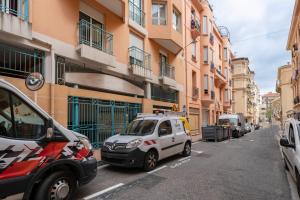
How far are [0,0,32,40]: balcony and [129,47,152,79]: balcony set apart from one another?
6.37 metres

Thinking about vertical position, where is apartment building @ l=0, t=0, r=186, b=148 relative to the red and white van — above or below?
above

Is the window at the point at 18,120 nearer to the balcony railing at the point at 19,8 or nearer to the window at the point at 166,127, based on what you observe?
the window at the point at 166,127

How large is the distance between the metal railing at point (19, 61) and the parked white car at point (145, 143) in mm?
4028

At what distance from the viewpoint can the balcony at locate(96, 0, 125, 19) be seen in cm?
1215

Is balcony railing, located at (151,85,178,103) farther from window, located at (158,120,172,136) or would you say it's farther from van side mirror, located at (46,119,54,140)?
van side mirror, located at (46,119,54,140)

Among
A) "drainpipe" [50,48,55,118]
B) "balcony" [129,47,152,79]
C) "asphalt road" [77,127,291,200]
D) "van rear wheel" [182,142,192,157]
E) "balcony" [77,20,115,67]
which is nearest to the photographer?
"asphalt road" [77,127,291,200]

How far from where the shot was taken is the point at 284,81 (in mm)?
46031

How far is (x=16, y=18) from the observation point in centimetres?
812

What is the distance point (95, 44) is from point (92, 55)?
1.40 metres

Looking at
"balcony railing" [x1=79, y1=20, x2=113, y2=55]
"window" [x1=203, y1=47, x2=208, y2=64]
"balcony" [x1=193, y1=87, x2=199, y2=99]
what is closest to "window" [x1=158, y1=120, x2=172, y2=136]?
"balcony railing" [x1=79, y1=20, x2=113, y2=55]

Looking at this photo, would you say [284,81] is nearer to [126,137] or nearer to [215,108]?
[215,108]

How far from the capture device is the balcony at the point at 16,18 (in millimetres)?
7792

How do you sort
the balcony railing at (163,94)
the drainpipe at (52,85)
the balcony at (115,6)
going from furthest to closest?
the balcony railing at (163,94) < the balcony at (115,6) < the drainpipe at (52,85)

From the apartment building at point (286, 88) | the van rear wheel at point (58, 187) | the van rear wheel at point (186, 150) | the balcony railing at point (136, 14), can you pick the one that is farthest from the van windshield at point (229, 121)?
the apartment building at point (286, 88)
